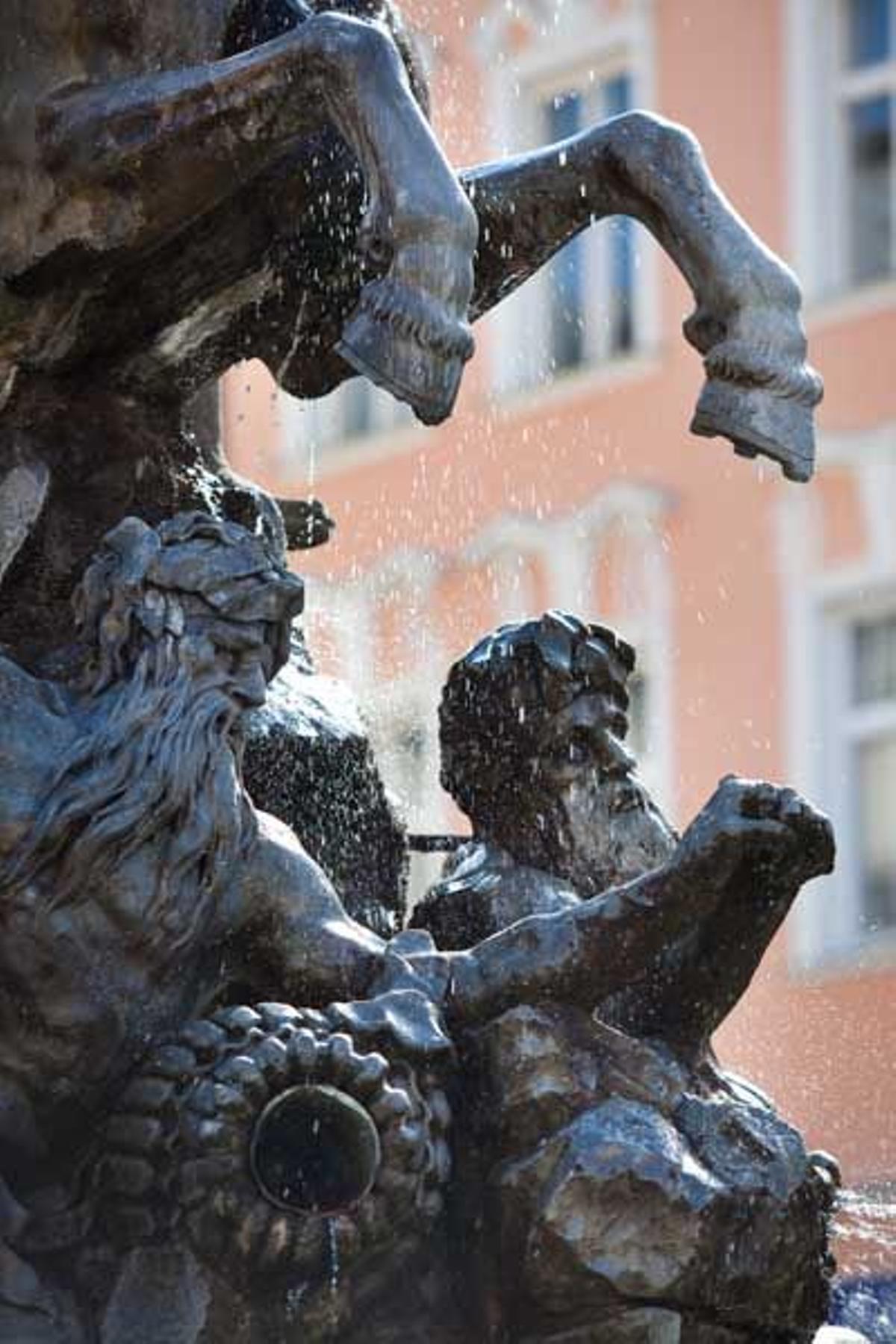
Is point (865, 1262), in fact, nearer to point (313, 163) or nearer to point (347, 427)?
point (313, 163)

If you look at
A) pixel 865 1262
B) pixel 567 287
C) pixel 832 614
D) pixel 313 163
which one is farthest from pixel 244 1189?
pixel 567 287

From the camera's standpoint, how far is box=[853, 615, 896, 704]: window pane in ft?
72.4

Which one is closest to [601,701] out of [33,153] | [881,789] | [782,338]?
[782,338]

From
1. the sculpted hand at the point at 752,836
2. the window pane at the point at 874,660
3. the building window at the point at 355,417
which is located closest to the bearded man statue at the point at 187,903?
the sculpted hand at the point at 752,836

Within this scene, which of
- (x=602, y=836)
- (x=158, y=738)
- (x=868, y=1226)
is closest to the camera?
(x=158, y=738)

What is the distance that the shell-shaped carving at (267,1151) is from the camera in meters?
5.28

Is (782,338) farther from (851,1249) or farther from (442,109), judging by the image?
(442,109)

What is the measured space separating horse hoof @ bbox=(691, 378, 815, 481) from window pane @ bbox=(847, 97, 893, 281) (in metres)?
17.5

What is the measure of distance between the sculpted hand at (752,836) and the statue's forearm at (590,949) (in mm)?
24

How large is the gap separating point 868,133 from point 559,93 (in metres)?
1.40

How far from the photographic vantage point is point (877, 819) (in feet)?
70.8

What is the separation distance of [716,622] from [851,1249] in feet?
53.9

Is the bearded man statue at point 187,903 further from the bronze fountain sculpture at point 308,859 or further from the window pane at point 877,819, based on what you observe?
the window pane at point 877,819

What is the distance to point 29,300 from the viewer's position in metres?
6.02
